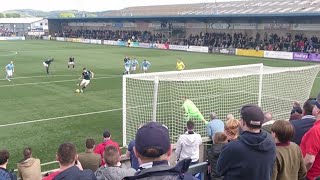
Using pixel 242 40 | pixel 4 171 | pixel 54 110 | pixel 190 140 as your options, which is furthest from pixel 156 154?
pixel 242 40

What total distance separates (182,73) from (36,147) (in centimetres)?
542

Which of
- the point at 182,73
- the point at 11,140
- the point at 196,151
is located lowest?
the point at 11,140

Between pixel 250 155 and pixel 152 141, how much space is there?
4.81 feet

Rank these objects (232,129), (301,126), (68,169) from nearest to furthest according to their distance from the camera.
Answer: (68,169) < (301,126) < (232,129)

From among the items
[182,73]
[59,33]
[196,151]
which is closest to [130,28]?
[59,33]

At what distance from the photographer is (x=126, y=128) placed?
13680 mm

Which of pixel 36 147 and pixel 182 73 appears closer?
pixel 36 147

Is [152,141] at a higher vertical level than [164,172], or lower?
higher

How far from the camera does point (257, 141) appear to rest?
416cm

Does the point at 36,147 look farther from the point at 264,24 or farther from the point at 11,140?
the point at 264,24

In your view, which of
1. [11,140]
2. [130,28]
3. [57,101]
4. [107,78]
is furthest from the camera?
[130,28]

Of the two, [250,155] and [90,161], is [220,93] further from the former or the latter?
[250,155]

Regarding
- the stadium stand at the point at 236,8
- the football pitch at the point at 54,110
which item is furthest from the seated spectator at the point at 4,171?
the stadium stand at the point at 236,8

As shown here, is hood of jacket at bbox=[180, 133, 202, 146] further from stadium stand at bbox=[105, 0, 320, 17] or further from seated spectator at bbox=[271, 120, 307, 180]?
stadium stand at bbox=[105, 0, 320, 17]
